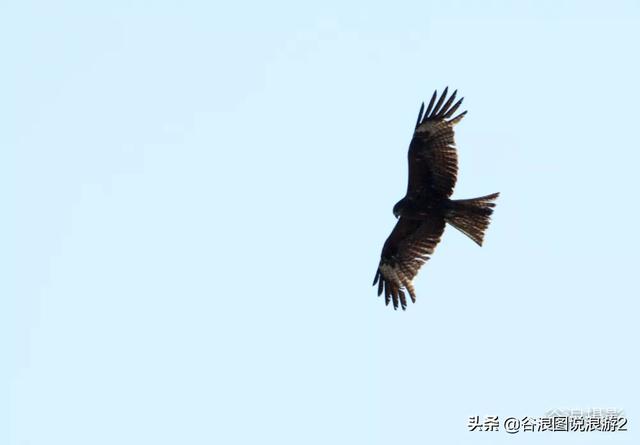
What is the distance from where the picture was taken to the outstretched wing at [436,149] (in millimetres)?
14555

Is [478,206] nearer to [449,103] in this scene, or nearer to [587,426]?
[449,103]

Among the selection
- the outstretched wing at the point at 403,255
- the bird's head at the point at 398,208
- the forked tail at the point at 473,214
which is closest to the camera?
the forked tail at the point at 473,214

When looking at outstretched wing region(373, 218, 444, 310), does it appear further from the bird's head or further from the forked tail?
the forked tail

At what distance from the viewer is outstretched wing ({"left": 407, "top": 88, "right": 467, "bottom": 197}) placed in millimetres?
14555

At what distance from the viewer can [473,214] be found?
1463 centimetres

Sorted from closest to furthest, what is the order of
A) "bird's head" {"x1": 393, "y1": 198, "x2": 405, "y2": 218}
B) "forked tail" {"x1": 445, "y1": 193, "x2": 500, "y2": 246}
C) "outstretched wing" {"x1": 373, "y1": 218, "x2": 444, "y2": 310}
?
"forked tail" {"x1": 445, "y1": 193, "x2": 500, "y2": 246} < "bird's head" {"x1": 393, "y1": 198, "x2": 405, "y2": 218} < "outstretched wing" {"x1": 373, "y1": 218, "x2": 444, "y2": 310}

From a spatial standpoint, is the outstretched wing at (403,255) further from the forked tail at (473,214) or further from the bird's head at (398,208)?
the forked tail at (473,214)

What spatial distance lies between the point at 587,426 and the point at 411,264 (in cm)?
315

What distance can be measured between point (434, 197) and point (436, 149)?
0.63 m

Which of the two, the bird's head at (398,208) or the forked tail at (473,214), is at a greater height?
the bird's head at (398,208)

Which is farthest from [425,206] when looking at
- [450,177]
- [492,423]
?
[492,423]

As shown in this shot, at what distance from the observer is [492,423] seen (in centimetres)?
1373

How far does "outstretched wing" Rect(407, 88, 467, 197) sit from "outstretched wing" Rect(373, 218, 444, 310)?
2.71 ft

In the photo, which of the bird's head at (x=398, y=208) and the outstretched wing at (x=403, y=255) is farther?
the outstretched wing at (x=403, y=255)
